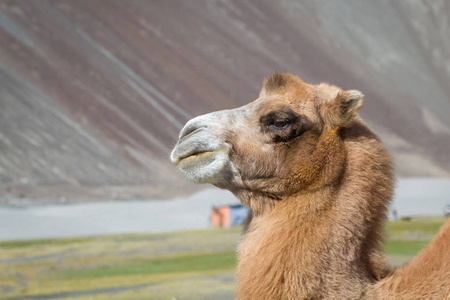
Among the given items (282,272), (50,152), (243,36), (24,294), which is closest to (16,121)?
(50,152)

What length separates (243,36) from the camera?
48.8 metres

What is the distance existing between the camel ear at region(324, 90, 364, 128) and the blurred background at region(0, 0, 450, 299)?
26.7 meters

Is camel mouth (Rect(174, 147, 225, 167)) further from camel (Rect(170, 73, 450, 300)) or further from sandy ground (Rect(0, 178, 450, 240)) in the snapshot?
sandy ground (Rect(0, 178, 450, 240))

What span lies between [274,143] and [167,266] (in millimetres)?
10055

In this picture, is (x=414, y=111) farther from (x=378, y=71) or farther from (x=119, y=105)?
(x=119, y=105)

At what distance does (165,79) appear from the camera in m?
45.1

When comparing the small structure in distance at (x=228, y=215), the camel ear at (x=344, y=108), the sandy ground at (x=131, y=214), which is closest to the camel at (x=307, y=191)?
the camel ear at (x=344, y=108)

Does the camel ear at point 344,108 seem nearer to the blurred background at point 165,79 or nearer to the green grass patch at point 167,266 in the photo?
the green grass patch at point 167,266

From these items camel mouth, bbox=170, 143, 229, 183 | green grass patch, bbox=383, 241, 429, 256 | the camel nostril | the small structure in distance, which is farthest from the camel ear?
the small structure in distance

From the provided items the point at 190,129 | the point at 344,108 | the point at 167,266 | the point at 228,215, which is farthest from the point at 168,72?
the point at 344,108

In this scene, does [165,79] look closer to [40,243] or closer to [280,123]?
[40,243]

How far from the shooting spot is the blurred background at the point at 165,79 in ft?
124

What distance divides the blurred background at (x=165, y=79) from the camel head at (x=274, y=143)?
2648 cm

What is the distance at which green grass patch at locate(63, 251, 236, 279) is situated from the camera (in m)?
12.6
